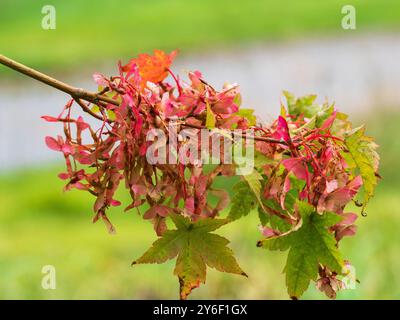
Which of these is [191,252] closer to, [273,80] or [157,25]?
[273,80]

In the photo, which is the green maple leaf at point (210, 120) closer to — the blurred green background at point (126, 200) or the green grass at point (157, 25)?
the blurred green background at point (126, 200)

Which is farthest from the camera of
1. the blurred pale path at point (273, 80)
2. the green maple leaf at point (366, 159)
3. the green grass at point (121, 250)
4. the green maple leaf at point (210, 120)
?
the blurred pale path at point (273, 80)

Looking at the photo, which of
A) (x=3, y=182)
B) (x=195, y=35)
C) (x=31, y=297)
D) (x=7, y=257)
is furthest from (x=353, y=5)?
(x=31, y=297)

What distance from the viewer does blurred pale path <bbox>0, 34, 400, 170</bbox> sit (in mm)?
5250

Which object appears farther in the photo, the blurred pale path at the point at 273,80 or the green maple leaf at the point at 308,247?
the blurred pale path at the point at 273,80

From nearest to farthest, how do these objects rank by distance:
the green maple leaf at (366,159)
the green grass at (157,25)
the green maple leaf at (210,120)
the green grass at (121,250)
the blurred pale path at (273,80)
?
the green maple leaf at (210,120), the green maple leaf at (366,159), the green grass at (121,250), the blurred pale path at (273,80), the green grass at (157,25)

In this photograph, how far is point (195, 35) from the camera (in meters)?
6.43

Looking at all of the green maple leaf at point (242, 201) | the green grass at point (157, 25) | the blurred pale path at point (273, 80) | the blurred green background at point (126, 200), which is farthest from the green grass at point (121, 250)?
the green grass at point (157, 25)

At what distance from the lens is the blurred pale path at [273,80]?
5.25 m

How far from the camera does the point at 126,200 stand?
14.0ft

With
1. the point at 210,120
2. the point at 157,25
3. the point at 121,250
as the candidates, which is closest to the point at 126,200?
the point at 121,250

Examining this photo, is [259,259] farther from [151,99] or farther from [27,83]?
[27,83]

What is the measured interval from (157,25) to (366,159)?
537 cm

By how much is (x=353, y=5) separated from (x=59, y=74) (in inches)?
82.2
